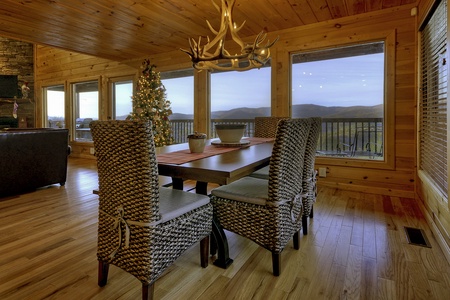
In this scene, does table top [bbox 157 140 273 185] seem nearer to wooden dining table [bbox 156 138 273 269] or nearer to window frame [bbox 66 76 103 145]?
wooden dining table [bbox 156 138 273 269]

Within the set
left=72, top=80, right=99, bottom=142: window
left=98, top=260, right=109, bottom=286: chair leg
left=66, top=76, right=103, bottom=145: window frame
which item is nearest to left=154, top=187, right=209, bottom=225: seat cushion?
left=98, top=260, right=109, bottom=286: chair leg

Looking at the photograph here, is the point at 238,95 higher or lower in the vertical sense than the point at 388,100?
higher

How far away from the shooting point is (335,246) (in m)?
2.12

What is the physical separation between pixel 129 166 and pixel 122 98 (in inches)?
228

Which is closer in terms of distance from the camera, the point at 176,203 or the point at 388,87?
the point at 176,203

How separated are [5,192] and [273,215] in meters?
3.47

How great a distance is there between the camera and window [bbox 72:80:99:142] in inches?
273

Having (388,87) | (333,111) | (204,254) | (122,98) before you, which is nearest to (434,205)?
(388,87)

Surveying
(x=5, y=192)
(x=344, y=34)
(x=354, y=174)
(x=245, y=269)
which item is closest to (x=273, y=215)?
(x=245, y=269)

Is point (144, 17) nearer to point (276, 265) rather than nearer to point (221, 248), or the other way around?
point (221, 248)

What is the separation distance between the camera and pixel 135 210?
1.33m

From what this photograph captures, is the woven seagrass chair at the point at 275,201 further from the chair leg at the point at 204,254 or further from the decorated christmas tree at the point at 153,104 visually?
the decorated christmas tree at the point at 153,104

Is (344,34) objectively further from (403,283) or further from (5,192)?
(5,192)

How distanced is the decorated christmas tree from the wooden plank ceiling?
2.04 feet
